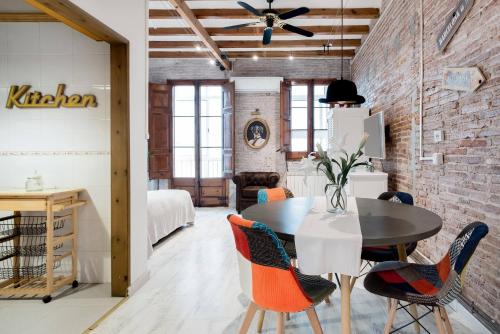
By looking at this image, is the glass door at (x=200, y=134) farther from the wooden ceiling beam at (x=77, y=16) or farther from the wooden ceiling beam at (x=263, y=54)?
the wooden ceiling beam at (x=77, y=16)

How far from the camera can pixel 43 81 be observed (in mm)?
3238

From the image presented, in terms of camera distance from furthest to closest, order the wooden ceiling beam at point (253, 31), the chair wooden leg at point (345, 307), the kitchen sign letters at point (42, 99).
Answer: the wooden ceiling beam at point (253, 31) < the kitchen sign letters at point (42, 99) < the chair wooden leg at point (345, 307)

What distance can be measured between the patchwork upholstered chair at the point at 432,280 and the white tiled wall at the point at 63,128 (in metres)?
2.52

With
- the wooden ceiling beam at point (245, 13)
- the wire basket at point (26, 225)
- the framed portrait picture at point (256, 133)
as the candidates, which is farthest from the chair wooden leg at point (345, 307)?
the framed portrait picture at point (256, 133)

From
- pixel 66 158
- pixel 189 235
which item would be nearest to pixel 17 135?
pixel 66 158

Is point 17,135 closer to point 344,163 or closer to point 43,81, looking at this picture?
point 43,81

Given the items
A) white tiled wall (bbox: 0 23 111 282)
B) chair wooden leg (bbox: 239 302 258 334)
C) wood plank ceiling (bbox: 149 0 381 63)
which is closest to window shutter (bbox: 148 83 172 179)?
wood plank ceiling (bbox: 149 0 381 63)

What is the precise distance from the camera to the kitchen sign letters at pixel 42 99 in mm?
3172

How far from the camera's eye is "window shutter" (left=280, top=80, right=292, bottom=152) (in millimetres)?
7820

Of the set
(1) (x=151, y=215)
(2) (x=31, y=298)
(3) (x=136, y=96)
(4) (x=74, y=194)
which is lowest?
(2) (x=31, y=298)

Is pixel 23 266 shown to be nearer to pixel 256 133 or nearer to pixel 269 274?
pixel 269 274

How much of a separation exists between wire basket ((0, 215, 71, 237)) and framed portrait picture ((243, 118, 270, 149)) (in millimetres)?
5356

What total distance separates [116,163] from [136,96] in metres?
0.67

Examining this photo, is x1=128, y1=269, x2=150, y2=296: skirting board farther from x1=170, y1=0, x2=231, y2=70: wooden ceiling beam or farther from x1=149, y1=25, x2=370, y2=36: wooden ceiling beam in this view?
x1=149, y1=25, x2=370, y2=36: wooden ceiling beam
